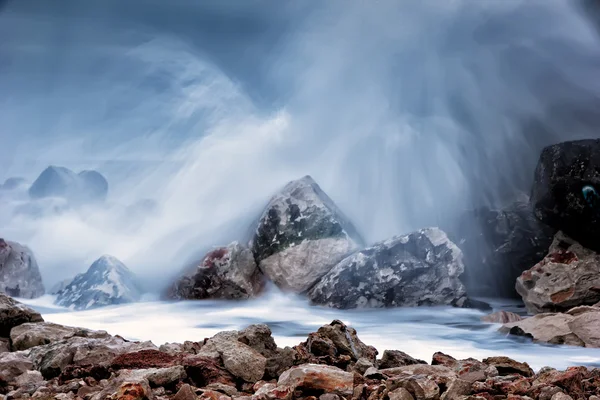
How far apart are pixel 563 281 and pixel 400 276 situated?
221 cm

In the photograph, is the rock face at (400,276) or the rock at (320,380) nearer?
the rock at (320,380)

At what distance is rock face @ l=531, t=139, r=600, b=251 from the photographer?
27.8 feet

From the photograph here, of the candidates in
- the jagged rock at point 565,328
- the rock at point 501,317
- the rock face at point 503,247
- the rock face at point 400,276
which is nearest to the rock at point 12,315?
the rock face at point 400,276

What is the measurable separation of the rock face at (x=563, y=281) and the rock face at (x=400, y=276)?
953mm

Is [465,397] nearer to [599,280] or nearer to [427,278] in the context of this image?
[427,278]

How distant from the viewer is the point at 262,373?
3924 millimetres

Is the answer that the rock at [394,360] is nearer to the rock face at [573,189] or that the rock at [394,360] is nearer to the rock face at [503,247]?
the rock face at [503,247]

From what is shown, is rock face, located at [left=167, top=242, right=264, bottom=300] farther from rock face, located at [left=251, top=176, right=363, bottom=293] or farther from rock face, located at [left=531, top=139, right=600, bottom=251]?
rock face, located at [left=531, top=139, right=600, bottom=251]

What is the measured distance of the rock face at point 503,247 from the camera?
374 inches

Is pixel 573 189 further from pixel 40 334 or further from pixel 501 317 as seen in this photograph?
pixel 40 334

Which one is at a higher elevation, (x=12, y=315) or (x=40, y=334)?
(x=12, y=315)

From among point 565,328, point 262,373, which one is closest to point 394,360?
point 262,373

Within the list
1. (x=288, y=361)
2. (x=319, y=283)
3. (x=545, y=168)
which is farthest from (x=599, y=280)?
(x=288, y=361)

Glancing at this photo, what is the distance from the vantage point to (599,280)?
8.01m
